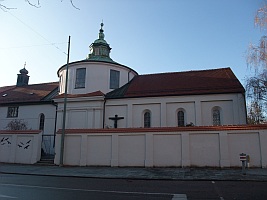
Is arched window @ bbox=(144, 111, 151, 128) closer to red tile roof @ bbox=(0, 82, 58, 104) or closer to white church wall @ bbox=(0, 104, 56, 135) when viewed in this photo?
white church wall @ bbox=(0, 104, 56, 135)

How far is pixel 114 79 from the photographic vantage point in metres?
28.2

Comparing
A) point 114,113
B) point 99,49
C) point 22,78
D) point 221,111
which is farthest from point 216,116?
point 22,78

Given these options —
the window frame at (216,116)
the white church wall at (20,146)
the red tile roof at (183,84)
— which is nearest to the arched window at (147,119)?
the red tile roof at (183,84)

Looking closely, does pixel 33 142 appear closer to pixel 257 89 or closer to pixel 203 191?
pixel 203 191

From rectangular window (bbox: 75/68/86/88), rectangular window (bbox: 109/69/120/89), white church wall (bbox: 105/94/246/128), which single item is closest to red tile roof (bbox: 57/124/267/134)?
white church wall (bbox: 105/94/246/128)

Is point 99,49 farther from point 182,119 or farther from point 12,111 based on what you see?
point 182,119

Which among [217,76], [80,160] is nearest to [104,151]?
[80,160]

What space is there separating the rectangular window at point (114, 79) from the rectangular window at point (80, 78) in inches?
115

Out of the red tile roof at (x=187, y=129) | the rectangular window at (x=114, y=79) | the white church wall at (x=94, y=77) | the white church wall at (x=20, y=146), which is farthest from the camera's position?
the rectangular window at (x=114, y=79)

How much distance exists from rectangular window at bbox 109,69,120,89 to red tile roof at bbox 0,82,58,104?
7.59 metres

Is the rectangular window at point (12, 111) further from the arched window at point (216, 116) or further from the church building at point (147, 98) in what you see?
the arched window at point (216, 116)

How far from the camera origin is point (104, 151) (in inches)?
745

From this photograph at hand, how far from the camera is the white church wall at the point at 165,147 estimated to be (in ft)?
53.5

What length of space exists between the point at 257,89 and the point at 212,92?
438 cm
